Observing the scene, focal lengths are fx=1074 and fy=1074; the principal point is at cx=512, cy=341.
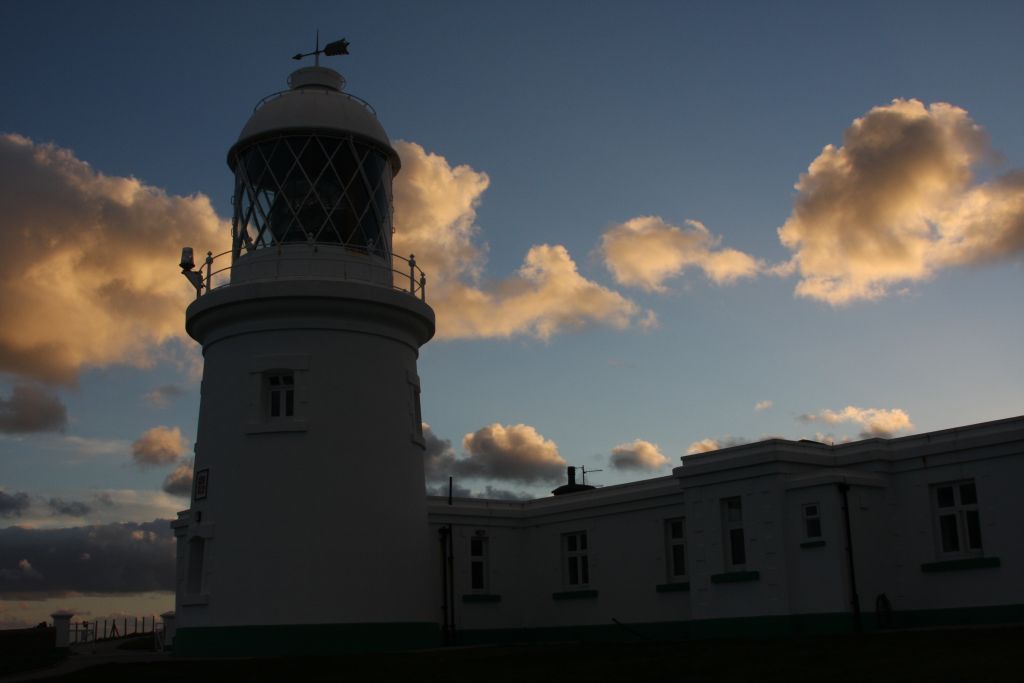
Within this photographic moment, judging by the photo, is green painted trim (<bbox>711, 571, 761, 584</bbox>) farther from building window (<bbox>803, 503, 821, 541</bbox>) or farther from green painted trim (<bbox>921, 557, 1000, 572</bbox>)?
green painted trim (<bbox>921, 557, 1000, 572</bbox>)

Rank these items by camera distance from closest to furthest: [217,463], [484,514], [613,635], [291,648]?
[291,648], [217,463], [613,635], [484,514]

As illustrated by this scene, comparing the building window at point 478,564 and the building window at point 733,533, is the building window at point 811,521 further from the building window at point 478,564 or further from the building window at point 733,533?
the building window at point 478,564

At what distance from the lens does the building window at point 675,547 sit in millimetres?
25438

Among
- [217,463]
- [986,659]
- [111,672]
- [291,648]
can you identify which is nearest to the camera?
[986,659]

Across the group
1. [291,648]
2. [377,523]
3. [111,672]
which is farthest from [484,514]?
[111,672]

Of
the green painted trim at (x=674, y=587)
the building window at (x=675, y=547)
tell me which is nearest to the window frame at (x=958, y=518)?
the green painted trim at (x=674, y=587)

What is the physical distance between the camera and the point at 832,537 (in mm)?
20750

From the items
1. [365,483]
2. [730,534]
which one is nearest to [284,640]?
[365,483]

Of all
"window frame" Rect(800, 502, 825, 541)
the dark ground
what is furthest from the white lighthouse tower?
"window frame" Rect(800, 502, 825, 541)

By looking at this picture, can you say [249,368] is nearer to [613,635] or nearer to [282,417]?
[282,417]

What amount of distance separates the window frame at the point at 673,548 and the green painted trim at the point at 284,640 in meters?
7.59

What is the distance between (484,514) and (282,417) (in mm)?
9027

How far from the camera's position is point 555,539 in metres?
28.6

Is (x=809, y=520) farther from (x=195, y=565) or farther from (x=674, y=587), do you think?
(x=195, y=565)
